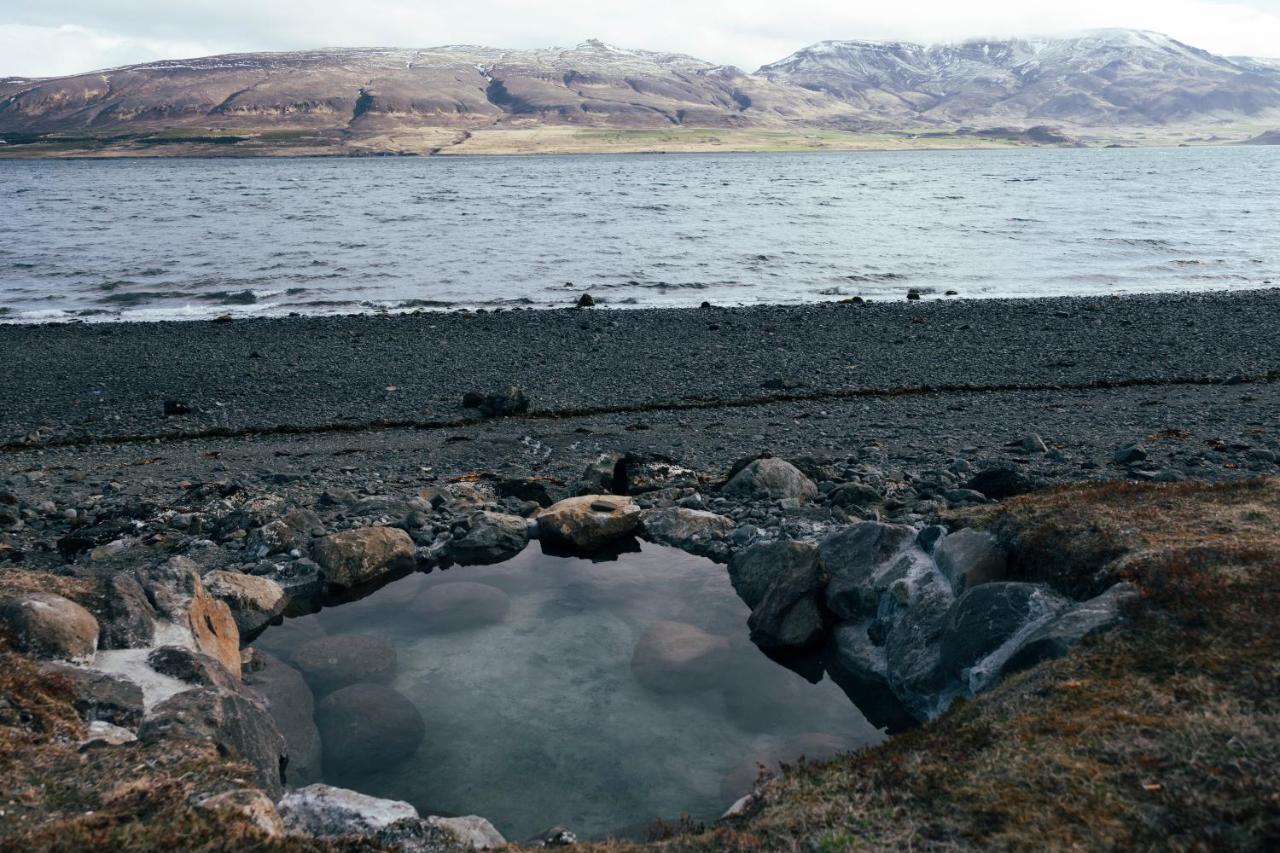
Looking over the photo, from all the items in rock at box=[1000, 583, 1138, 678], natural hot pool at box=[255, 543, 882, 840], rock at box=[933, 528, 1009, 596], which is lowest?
natural hot pool at box=[255, 543, 882, 840]

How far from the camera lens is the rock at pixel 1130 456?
14383 millimetres

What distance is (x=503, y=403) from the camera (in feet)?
61.3

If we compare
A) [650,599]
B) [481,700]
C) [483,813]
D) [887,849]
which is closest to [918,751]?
[887,849]

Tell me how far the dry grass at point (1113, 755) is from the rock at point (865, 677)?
2.16 m

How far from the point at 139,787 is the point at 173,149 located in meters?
220

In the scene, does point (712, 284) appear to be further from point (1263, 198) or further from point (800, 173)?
point (800, 173)

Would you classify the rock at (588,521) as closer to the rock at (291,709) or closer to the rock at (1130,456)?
the rock at (291,709)

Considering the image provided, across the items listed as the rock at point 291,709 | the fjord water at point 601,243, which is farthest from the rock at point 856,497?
the fjord water at point 601,243

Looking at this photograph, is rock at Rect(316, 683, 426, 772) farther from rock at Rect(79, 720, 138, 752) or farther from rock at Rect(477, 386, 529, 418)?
rock at Rect(477, 386, 529, 418)

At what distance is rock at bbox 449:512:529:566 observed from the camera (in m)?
12.4

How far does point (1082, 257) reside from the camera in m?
46.2

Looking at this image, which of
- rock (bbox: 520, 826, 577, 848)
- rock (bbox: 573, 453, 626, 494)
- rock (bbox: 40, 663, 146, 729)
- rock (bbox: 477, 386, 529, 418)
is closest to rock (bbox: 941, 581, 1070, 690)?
rock (bbox: 520, 826, 577, 848)

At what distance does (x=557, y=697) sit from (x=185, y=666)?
3.48 metres

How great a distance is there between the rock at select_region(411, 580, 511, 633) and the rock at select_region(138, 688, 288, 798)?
10.9 feet
